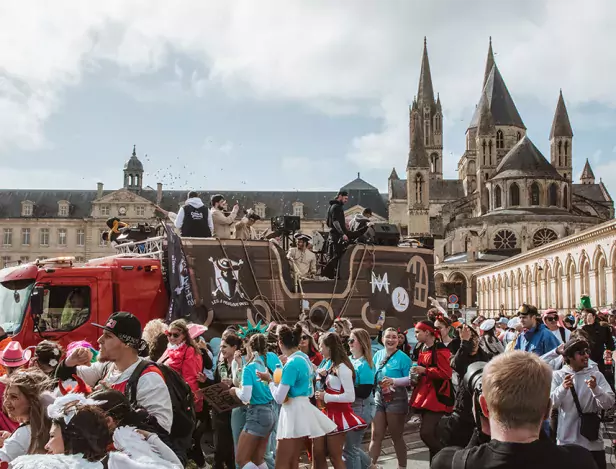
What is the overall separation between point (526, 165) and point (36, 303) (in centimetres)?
8147

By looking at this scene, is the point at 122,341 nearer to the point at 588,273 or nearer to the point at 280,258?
the point at 280,258

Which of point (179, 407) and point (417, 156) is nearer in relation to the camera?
point (179, 407)

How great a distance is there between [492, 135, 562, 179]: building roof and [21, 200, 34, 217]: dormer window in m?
56.7

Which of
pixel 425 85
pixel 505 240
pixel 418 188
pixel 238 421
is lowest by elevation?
pixel 238 421

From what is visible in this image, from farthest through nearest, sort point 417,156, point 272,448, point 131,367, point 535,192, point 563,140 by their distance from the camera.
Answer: point 563,140 → point 417,156 → point 535,192 → point 272,448 → point 131,367

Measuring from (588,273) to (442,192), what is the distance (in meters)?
68.9

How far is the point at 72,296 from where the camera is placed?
1166cm

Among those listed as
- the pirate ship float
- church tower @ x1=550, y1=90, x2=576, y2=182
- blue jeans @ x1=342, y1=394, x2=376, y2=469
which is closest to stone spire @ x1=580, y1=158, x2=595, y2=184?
church tower @ x1=550, y1=90, x2=576, y2=182

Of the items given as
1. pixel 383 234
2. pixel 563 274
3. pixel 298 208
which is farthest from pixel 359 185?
pixel 383 234

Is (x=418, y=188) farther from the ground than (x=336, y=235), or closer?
farther from the ground

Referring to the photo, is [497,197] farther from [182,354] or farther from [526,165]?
[182,354]

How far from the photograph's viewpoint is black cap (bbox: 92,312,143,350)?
467cm

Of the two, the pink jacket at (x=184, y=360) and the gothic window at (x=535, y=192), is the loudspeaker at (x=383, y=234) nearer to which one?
the pink jacket at (x=184, y=360)

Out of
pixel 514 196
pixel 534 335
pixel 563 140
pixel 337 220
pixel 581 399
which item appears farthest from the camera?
pixel 563 140
